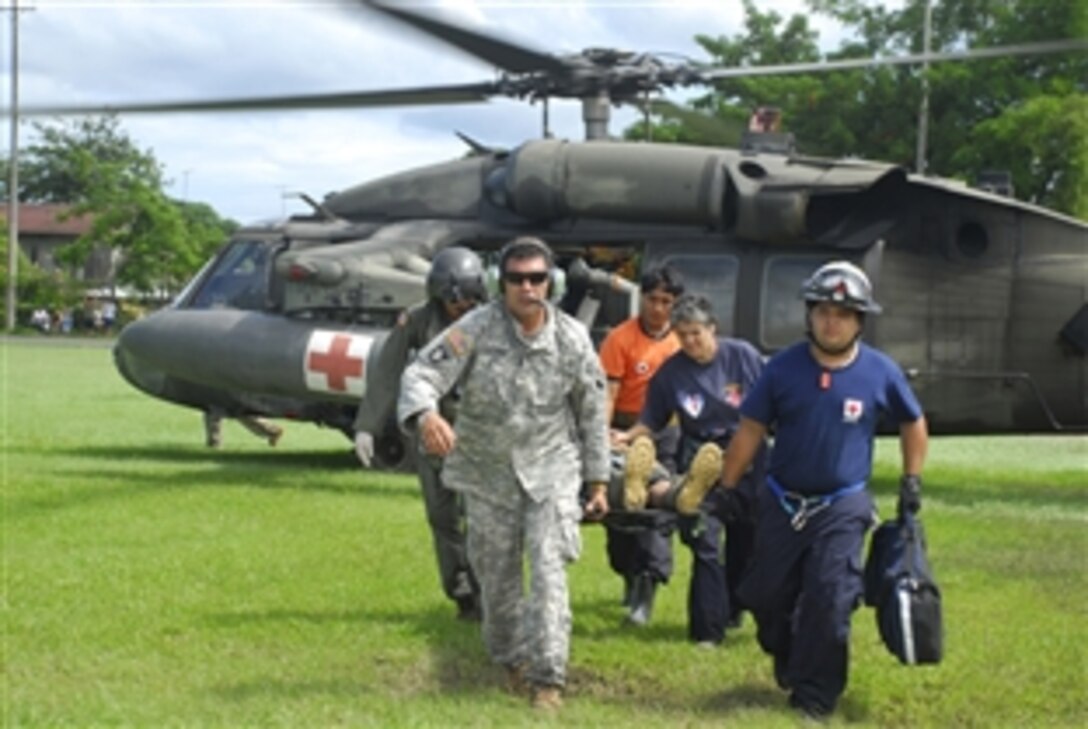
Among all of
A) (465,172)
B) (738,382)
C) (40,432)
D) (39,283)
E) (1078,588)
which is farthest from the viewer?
(39,283)

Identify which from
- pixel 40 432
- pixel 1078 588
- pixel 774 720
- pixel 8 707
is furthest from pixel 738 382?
pixel 40 432

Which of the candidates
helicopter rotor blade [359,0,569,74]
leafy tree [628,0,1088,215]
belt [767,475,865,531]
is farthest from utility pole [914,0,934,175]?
belt [767,475,865,531]

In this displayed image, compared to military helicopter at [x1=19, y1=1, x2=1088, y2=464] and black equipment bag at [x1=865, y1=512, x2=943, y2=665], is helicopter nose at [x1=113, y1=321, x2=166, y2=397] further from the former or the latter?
black equipment bag at [x1=865, y1=512, x2=943, y2=665]

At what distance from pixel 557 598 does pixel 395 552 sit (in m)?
4.01

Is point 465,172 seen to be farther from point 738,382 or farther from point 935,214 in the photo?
point 738,382

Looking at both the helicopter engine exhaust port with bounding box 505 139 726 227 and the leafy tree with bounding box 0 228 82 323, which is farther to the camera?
the leafy tree with bounding box 0 228 82 323

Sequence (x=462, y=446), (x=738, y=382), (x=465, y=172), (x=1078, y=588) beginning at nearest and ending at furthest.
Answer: (x=462, y=446)
(x=738, y=382)
(x=1078, y=588)
(x=465, y=172)

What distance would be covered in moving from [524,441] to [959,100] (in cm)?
3363

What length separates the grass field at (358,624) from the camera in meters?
6.77

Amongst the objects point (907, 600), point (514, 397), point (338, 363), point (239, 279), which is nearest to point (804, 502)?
point (907, 600)

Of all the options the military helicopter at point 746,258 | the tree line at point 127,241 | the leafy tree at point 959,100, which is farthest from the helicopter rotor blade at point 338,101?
the tree line at point 127,241

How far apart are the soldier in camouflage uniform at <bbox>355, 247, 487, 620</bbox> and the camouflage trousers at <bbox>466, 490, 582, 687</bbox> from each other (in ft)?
4.02

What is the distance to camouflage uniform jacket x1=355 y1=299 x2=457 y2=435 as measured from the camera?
332 inches

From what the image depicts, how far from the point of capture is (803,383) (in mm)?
6664
